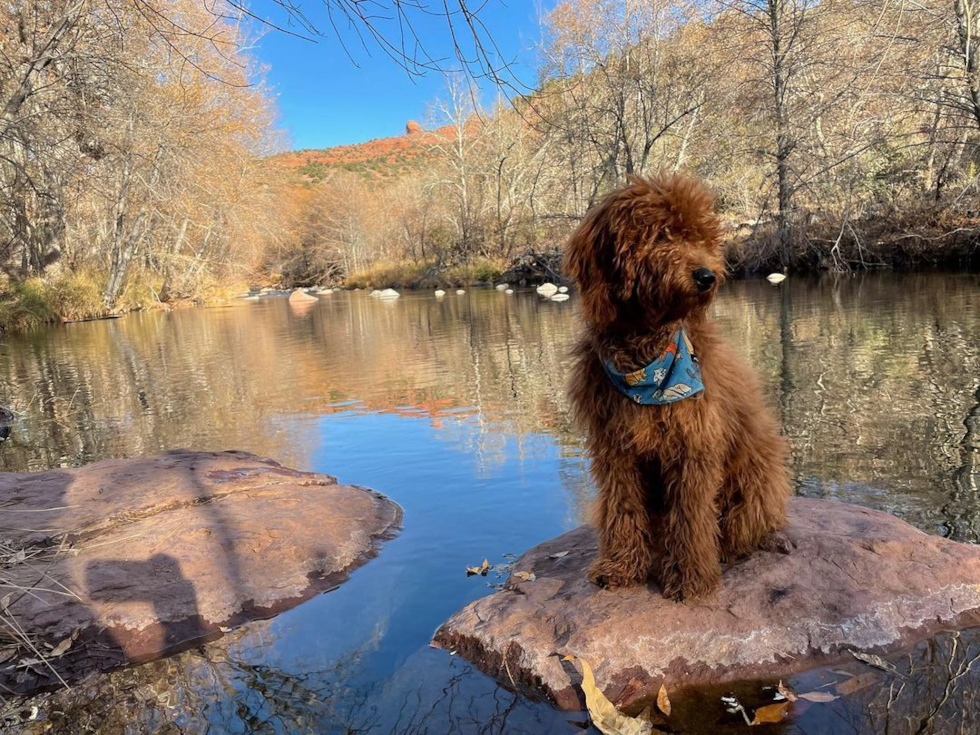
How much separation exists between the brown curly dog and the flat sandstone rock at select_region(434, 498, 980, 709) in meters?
0.16

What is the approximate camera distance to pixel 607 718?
9.37 ft

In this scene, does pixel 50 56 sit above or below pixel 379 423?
above

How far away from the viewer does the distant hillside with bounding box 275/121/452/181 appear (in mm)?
107312

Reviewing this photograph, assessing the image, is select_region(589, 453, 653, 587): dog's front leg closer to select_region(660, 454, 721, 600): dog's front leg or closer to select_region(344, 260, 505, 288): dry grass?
select_region(660, 454, 721, 600): dog's front leg

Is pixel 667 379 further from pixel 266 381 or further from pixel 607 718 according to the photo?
pixel 266 381

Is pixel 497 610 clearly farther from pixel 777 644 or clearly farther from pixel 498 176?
pixel 498 176

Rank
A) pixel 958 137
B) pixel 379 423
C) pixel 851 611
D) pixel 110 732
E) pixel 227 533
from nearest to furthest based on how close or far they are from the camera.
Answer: pixel 110 732 < pixel 851 611 < pixel 227 533 < pixel 379 423 < pixel 958 137

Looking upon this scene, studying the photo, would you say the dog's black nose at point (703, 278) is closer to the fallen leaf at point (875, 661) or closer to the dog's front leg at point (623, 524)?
the dog's front leg at point (623, 524)

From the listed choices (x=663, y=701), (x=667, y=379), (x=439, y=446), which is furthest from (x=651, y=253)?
(x=439, y=446)

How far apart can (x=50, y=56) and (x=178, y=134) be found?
15751 millimetres

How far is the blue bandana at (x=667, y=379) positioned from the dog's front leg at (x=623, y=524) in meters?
0.43

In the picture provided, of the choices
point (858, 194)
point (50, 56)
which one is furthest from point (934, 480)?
point (858, 194)

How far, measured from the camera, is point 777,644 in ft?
10.5

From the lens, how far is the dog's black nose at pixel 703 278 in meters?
3.06
